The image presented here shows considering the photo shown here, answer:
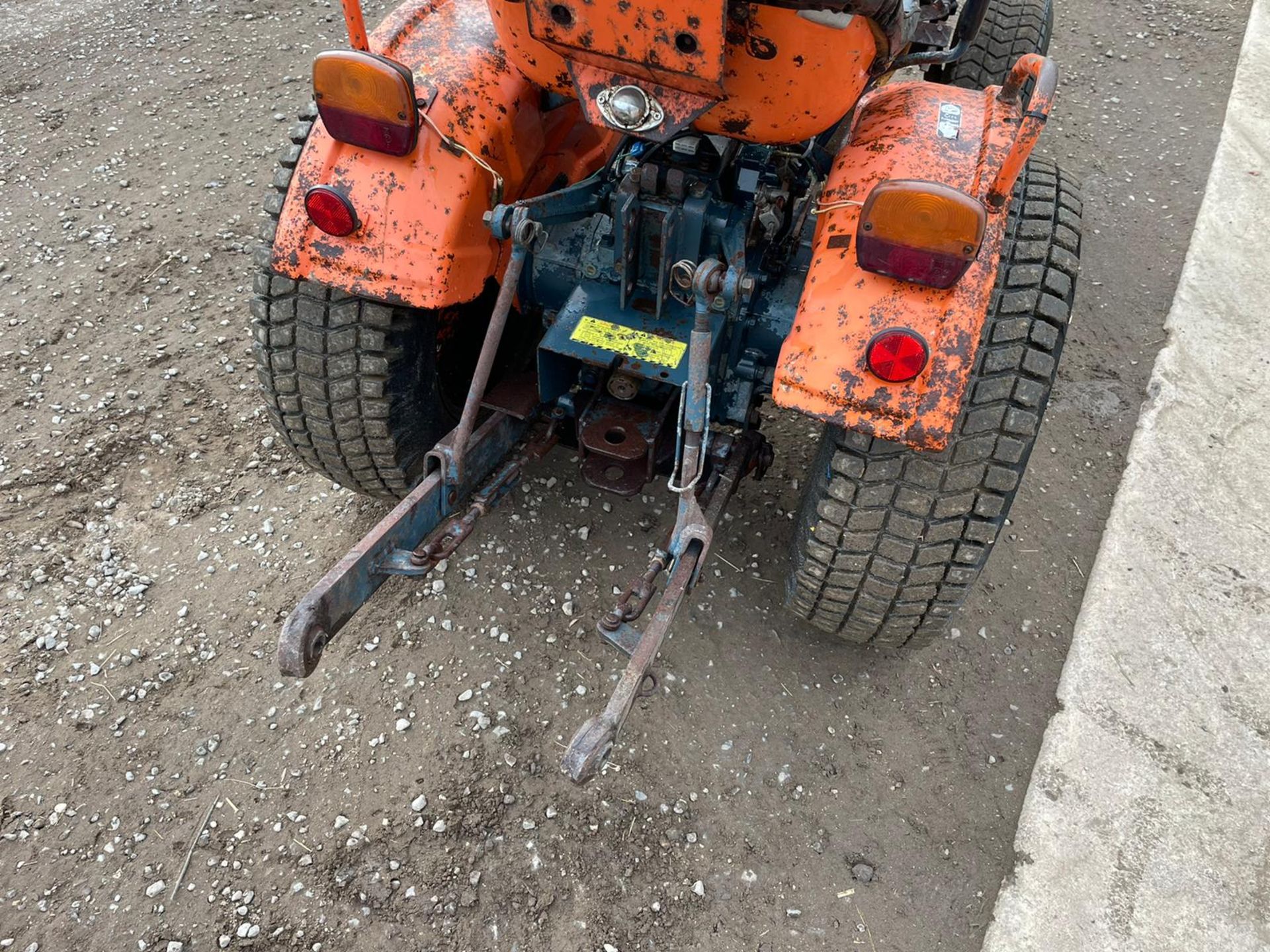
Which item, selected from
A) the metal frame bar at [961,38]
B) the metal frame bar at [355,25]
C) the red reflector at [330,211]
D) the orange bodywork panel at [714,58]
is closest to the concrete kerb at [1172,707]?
the metal frame bar at [961,38]

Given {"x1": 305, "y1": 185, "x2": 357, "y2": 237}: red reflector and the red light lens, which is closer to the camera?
the red light lens

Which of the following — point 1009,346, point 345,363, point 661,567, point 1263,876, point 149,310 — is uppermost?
point 1009,346

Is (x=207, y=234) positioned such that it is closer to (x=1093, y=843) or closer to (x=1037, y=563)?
(x=1037, y=563)

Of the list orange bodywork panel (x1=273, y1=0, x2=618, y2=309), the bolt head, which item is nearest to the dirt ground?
orange bodywork panel (x1=273, y1=0, x2=618, y2=309)

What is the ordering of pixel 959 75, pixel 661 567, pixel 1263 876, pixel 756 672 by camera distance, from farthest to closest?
pixel 959 75, pixel 756 672, pixel 1263 876, pixel 661 567

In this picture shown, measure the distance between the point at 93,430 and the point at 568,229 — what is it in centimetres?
218

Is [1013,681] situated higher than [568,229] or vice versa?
[568,229]

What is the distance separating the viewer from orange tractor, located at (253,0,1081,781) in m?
1.80

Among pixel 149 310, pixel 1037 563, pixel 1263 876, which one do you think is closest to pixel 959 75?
pixel 1037 563

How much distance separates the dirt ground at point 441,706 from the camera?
226cm

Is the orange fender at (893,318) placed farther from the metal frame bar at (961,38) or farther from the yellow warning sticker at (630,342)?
the metal frame bar at (961,38)

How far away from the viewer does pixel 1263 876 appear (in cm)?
235

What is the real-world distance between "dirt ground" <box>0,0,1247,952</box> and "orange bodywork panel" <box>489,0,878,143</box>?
1542 mm

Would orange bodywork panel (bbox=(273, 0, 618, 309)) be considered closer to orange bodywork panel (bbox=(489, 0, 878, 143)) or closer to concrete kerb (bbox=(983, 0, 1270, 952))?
orange bodywork panel (bbox=(489, 0, 878, 143))
